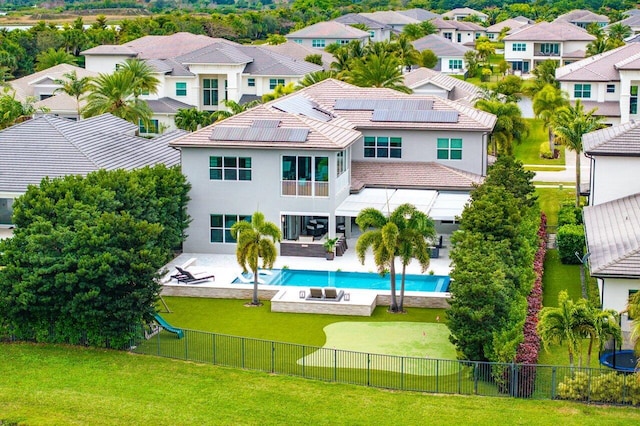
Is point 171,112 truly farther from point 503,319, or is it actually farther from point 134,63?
point 503,319

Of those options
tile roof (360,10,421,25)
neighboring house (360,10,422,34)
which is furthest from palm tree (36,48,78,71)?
tile roof (360,10,421,25)

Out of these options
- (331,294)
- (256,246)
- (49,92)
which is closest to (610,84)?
(49,92)

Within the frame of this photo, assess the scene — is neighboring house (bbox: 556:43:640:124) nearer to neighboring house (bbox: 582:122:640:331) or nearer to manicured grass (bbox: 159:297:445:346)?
neighboring house (bbox: 582:122:640:331)

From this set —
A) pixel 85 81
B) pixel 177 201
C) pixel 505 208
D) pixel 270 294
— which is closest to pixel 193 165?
pixel 177 201

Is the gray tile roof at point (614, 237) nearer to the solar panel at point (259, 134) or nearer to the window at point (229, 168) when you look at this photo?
the solar panel at point (259, 134)

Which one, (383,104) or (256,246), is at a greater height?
(383,104)

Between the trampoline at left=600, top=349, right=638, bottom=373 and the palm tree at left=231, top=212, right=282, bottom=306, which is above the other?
the palm tree at left=231, top=212, right=282, bottom=306

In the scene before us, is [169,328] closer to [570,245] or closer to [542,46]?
[570,245]
